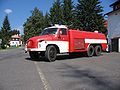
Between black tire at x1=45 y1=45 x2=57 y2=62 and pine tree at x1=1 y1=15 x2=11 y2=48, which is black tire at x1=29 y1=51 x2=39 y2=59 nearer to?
black tire at x1=45 y1=45 x2=57 y2=62

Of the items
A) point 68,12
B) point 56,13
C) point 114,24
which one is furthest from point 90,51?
point 56,13

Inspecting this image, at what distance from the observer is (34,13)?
7744 cm

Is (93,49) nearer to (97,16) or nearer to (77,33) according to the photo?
(77,33)

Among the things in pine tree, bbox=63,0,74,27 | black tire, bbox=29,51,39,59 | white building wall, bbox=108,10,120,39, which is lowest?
black tire, bbox=29,51,39,59

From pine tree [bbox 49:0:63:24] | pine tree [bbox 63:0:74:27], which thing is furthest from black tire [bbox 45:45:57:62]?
pine tree [bbox 49:0:63:24]

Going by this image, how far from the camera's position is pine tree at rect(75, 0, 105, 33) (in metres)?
49.9

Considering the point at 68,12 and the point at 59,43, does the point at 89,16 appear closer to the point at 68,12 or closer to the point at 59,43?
the point at 68,12

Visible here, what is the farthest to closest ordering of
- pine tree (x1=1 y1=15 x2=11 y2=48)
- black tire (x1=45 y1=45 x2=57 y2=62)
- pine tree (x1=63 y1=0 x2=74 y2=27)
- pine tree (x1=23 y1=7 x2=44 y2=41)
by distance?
pine tree (x1=1 y1=15 x2=11 y2=48) < pine tree (x1=23 y1=7 x2=44 y2=41) < pine tree (x1=63 y1=0 x2=74 y2=27) < black tire (x1=45 y1=45 x2=57 y2=62)

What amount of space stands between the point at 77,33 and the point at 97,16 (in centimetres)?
3146

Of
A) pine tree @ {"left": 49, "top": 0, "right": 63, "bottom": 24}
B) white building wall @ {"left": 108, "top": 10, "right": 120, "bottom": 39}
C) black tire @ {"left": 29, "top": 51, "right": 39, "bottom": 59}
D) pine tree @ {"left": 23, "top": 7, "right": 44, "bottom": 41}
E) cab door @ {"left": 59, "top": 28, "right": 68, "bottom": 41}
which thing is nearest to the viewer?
cab door @ {"left": 59, "top": 28, "right": 68, "bottom": 41}

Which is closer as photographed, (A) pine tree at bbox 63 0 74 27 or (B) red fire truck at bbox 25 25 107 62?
(B) red fire truck at bbox 25 25 107 62

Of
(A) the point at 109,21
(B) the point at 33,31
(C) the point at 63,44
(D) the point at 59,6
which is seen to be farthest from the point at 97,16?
(C) the point at 63,44

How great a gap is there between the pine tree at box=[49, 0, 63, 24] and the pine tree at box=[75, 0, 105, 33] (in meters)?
11.5

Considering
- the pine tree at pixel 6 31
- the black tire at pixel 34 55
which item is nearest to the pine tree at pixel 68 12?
the black tire at pixel 34 55
